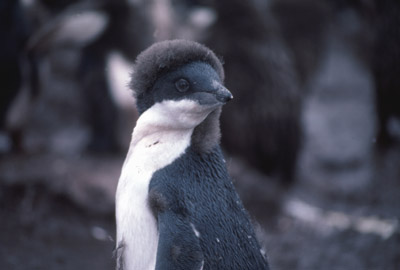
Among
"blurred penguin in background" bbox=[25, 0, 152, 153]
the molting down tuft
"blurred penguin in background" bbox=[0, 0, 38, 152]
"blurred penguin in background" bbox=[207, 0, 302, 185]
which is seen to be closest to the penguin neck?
the molting down tuft

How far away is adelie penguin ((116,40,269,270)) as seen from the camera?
52.6 inches

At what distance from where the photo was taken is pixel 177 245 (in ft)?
4.20

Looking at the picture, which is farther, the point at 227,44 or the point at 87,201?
the point at 227,44

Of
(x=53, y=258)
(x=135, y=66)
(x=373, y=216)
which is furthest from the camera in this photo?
(x=373, y=216)

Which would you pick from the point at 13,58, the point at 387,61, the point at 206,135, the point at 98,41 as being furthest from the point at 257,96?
the point at 206,135

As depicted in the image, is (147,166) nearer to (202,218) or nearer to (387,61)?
(202,218)

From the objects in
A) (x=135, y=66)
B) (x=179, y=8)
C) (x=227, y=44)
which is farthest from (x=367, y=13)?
(x=135, y=66)

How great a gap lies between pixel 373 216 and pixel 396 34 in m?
1.21

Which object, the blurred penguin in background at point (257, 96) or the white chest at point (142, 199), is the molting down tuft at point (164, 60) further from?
the blurred penguin in background at point (257, 96)

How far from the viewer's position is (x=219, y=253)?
4.45ft

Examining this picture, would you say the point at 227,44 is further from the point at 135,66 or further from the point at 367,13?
the point at 135,66

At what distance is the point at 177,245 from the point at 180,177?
18cm

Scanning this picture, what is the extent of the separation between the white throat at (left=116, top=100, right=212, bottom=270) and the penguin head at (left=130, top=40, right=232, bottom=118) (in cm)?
2

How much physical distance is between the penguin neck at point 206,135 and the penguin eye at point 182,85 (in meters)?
0.12
